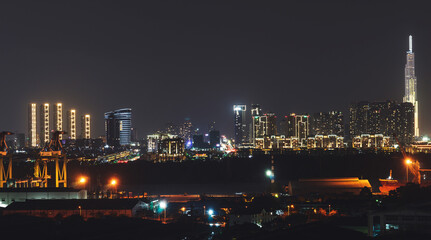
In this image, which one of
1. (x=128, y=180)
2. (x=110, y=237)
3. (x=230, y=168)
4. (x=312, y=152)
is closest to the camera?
(x=110, y=237)

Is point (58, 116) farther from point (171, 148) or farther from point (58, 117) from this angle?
point (171, 148)

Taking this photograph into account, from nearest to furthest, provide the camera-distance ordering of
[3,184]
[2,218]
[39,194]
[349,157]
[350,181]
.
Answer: [2,218] → [39,194] → [3,184] → [350,181] → [349,157]

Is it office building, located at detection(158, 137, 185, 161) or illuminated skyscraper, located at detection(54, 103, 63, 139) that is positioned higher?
illuminated skyscraper, located at detection(54, 103, 63, 139)

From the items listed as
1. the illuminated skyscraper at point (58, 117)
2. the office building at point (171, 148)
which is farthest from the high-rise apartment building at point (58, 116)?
the office building at point (171, 148)

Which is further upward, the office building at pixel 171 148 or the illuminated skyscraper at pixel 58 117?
the illuminated skyscraper at pixel 58 117

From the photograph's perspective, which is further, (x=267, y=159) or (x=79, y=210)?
(x=267, y=159)

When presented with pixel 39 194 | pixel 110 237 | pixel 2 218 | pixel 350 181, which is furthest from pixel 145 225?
pixel 350 181

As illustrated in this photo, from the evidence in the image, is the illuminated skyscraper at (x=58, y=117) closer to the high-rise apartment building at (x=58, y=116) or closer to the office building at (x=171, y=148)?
the high-rise apartment building at (x=58, y=116)

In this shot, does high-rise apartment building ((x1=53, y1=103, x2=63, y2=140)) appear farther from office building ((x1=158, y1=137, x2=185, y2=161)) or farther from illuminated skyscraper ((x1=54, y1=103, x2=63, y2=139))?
office building ((x1=158, y1=137, x2=185, y2=161))

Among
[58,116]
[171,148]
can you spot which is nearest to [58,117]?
[58,116]

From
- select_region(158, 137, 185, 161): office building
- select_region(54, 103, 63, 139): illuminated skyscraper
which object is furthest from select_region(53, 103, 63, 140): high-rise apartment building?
select_region(158, 137, 185, 161): office building

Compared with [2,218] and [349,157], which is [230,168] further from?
[2,218]
